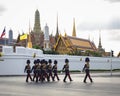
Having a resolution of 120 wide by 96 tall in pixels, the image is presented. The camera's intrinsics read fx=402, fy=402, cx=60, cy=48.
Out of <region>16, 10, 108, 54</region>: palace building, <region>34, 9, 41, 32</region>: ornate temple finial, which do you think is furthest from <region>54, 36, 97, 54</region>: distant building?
<region>34, 9, 41, 32</region>: ornate temple finial

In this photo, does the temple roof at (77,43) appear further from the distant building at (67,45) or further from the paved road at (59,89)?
the paved road at (59,89)

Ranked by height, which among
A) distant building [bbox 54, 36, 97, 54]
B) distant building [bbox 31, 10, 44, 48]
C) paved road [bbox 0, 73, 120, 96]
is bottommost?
paved road [bbox 0, 73, 120, 96]

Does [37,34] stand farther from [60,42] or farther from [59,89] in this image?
[59,89]

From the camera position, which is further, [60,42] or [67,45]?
[60,42]

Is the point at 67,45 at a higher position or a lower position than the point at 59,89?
higher

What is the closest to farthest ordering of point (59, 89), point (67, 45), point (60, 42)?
1. point (59, 89)
2. point (67, 45)
3. point (60, 42)

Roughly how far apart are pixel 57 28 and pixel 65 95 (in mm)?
127231

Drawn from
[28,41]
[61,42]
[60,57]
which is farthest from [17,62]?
[28,41]

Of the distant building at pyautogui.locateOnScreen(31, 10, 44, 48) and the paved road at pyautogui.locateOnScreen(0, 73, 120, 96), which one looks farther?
the distant building at pyautogui.locateOnScreen(31, 10, 44, 48)

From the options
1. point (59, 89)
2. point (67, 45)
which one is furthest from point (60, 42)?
point (59, 89)

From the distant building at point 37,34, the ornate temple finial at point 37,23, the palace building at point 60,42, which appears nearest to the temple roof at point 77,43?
the palace building at point 60,42

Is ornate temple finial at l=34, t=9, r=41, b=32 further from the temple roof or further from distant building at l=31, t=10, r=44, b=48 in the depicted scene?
the temple roof

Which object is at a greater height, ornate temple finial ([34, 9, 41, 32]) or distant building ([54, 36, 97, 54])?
ornate temple finial ([34, 9, 41, 32])

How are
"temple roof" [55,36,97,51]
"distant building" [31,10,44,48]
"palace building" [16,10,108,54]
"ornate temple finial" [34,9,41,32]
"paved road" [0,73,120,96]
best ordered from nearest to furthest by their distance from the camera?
"paved road" [0,73,120,96] < "palace building" [16,10,108,54] < "temple roof" [55,36,97,51] < "distant building" [31,10,44,48] < "ornate temple finial" [34,9,41,32]
